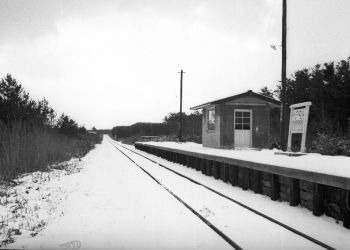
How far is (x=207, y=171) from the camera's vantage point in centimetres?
973

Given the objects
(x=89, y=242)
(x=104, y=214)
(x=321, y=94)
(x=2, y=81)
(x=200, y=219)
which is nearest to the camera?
(x=89, y=242)

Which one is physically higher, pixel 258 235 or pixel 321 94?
pixel 321 94

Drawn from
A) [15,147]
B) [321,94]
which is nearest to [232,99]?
[15,147]

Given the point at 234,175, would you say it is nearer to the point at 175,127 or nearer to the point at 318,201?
the point at 318,201

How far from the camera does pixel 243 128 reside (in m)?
15.3

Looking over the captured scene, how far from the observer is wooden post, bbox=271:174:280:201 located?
19.2 feet

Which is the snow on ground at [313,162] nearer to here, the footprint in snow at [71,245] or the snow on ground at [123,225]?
the snow on ground at [123,225]

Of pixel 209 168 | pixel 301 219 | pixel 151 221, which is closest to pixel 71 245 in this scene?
pixel 151 221

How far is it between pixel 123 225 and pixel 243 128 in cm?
1200

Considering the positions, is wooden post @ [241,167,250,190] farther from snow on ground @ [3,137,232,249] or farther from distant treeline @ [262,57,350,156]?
distant treeline @ [262,57,350,156]

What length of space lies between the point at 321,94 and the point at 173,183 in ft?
106

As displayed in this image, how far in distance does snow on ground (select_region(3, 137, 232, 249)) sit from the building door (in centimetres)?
920

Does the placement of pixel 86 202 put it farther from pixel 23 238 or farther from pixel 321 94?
pixel 321 94

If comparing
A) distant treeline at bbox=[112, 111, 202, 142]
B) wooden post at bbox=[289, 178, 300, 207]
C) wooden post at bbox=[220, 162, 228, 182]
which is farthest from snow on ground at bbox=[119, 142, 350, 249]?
distant treeline at bbox=[112, 111, 202, 142]
